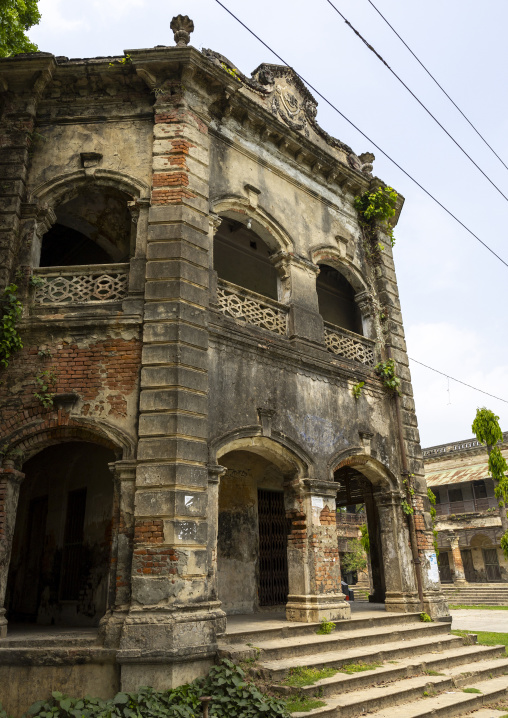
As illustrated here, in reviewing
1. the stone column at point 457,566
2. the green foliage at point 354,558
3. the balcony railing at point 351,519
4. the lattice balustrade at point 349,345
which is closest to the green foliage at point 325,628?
the lattice balustrade at point 349,345

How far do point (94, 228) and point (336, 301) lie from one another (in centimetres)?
603

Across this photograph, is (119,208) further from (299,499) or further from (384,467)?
(384,467)

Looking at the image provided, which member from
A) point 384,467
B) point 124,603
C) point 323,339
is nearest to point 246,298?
point 323,339

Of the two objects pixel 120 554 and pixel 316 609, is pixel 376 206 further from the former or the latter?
pixel 120 554

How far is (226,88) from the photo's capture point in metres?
9.27

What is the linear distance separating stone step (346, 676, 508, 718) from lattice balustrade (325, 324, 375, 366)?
5.69 meters

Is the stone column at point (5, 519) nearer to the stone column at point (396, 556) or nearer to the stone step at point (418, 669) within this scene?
the stone step at point (418, 669)

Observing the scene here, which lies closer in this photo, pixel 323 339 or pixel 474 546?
pixel 323 339

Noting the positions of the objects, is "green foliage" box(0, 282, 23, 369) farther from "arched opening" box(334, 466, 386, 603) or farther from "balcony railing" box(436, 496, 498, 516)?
"balcony railing" box(436, 496, 498, 516)

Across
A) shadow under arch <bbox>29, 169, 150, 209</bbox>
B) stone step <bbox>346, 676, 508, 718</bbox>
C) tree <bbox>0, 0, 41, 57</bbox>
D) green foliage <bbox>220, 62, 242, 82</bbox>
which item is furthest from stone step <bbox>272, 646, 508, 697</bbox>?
tree <bbox>0, 0, 41, 57</bbox>

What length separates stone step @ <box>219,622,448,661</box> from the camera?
6.71m

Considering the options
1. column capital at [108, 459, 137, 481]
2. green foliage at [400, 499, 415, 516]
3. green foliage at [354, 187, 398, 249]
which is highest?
green foliage at [354, 187, 398, 249]

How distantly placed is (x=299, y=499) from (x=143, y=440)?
10.2 feet

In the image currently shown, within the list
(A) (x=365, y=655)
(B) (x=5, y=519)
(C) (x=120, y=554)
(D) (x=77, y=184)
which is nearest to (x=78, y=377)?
(B) (x=5, y=519)
